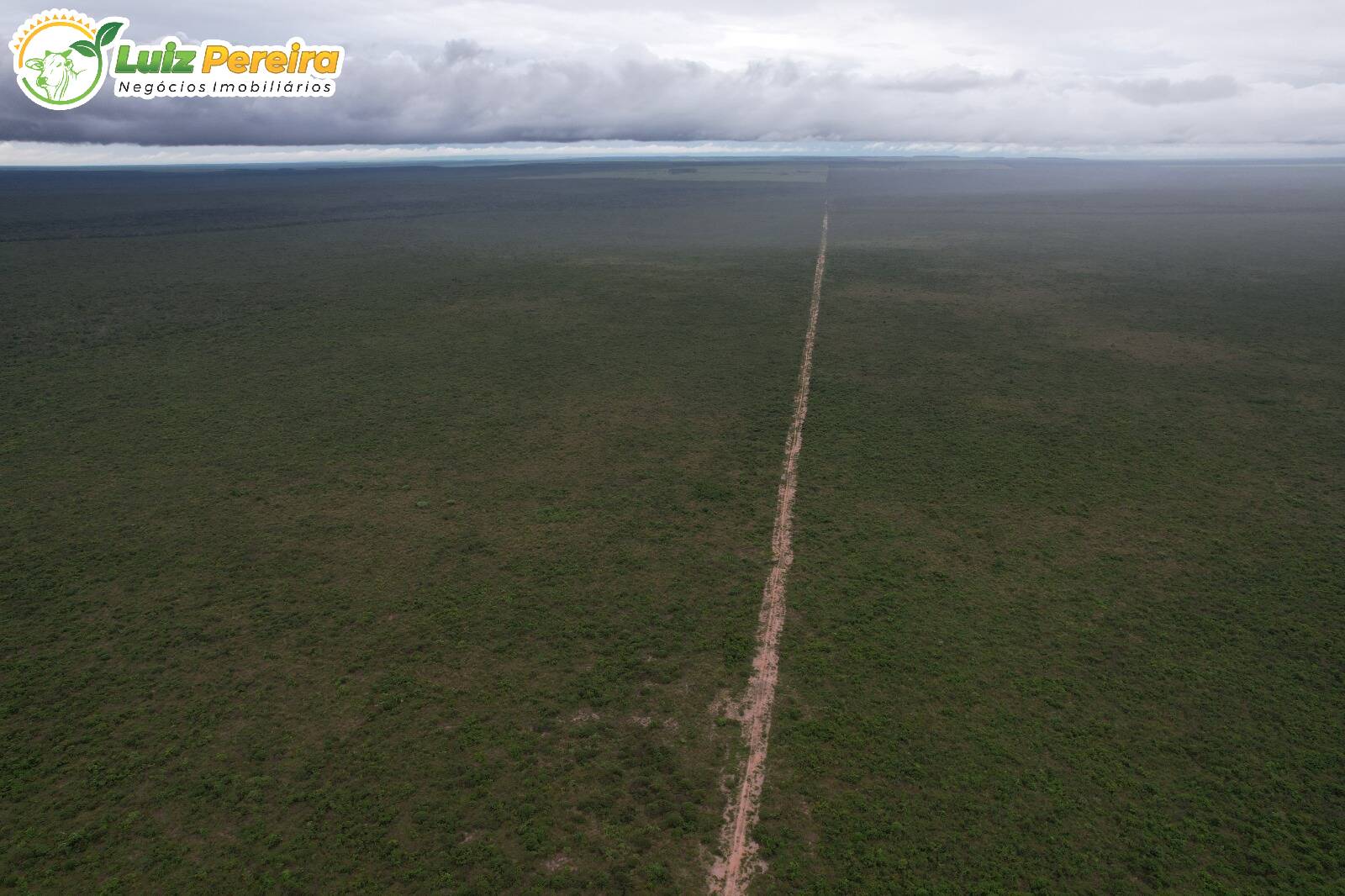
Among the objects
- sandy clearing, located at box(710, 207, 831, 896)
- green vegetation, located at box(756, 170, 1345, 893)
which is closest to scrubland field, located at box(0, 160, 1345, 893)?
green vegetation, located at box(756, 170, 1345, 893)

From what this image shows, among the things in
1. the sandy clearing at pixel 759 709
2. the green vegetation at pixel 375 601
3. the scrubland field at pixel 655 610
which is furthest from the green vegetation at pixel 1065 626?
the green vegetation at pixel 375 601

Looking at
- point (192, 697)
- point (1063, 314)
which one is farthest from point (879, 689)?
point (1063, 314)

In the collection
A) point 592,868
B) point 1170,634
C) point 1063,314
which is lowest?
point 592,868

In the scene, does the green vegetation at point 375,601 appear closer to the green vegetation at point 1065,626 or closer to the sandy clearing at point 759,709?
the sandy clearing at point 759,709

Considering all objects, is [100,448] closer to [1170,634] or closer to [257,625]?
[257,625]

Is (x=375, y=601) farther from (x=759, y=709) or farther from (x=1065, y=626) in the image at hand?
(x=1065, y=626)

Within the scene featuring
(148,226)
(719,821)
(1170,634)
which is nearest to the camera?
(719,821)
